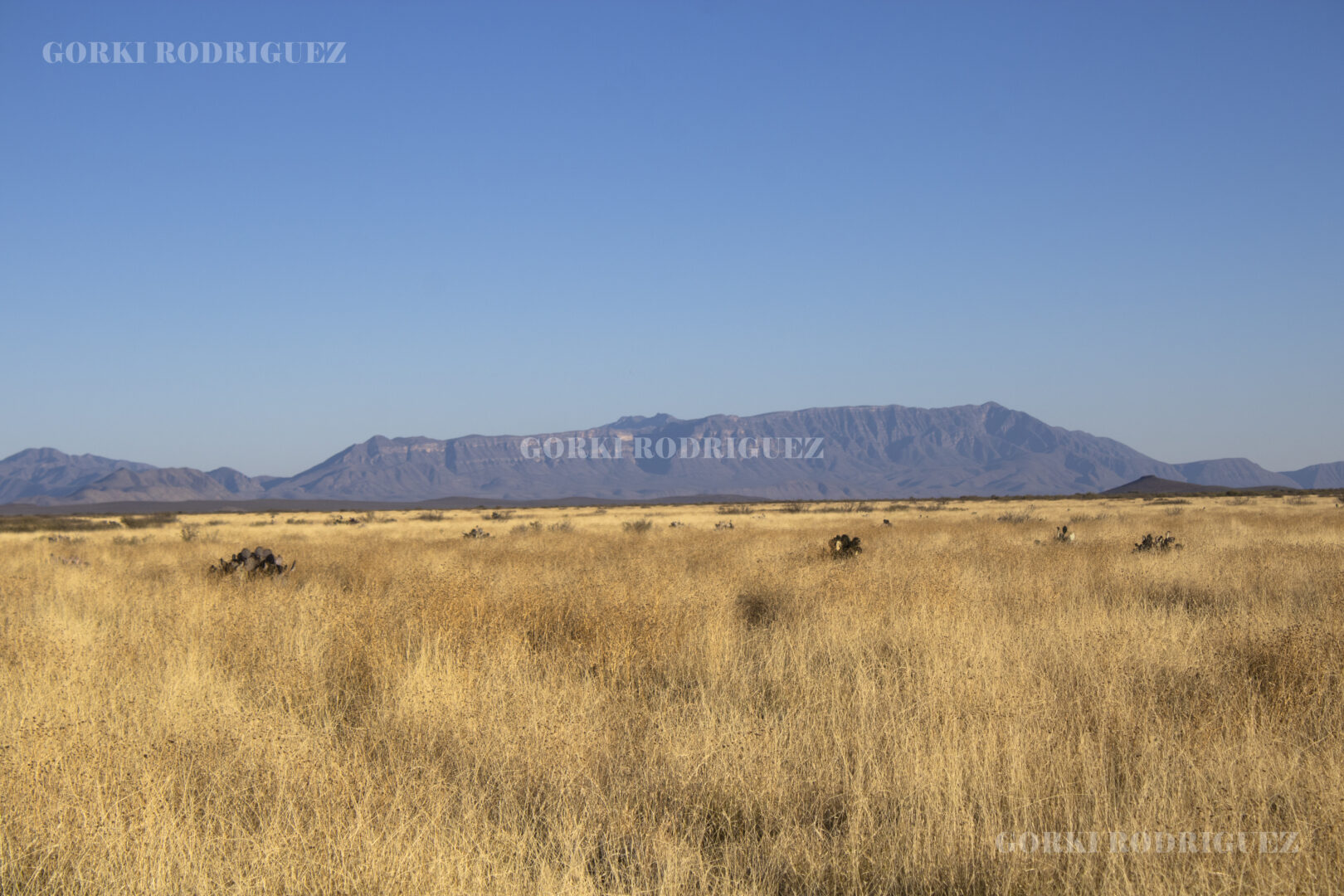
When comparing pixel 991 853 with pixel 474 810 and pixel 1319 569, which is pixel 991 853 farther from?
pixel 1319 569

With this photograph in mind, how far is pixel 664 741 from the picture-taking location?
4391mm

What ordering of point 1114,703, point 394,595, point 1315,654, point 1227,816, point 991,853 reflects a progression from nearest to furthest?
1. point 991,853
2. point 1227,816
3. point 1114,703
4. point 1315,654
5. point 394,595

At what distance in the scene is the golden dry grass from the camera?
3.12 metres

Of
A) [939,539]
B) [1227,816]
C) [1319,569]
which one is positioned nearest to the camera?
[1227,816]

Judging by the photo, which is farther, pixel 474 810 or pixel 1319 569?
pixel 1319 569

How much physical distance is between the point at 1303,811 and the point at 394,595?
7.90 metres

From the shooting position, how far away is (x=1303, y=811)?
3.44m

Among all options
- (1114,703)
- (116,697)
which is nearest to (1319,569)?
(1114,703)

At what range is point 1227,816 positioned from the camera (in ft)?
11.2

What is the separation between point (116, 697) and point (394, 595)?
363 centimetres

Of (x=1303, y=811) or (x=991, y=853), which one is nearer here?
(x=991, y=853)

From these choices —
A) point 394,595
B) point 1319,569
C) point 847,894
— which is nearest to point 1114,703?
point 847,894

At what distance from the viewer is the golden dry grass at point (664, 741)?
3.12 metres

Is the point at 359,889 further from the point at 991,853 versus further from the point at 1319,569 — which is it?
the point at 1319,569
